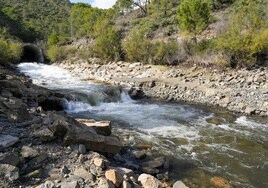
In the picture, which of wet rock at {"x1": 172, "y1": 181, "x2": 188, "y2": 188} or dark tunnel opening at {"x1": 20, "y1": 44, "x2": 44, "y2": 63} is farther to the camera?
dark tunnel opening at {"x1": 20, "y1": 44, "x2": 44, "y2": 63}

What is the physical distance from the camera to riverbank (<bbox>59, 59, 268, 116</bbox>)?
1460 cm

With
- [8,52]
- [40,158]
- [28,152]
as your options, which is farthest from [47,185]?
[8,52]

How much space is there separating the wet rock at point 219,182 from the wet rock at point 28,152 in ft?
13.3

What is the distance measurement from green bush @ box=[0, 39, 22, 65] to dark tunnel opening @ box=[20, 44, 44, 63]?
20.2 feet

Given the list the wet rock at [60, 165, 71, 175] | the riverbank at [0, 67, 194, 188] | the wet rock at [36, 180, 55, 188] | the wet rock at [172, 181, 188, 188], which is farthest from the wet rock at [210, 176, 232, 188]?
the wet rock at [36, 180, 55, 188]

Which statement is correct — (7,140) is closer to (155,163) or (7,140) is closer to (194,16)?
(155,163)

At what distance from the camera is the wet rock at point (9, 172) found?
4.81m

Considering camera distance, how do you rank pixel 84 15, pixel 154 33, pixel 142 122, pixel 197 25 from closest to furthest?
pixel 142 122, pixel 197 25, pixel 154 33, pixel 84 15

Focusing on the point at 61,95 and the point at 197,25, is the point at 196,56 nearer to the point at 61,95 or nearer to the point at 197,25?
the point at 197,25

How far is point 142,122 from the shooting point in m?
12.0

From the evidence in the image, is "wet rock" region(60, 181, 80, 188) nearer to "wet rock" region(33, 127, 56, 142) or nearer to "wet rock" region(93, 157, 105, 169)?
"wet rock" region(93, 157, 105, 169)

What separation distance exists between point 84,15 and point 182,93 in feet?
103

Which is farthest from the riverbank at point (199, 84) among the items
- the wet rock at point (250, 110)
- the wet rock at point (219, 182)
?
the wet rock at point (219, 182)

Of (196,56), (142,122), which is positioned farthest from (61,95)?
(196,56)
